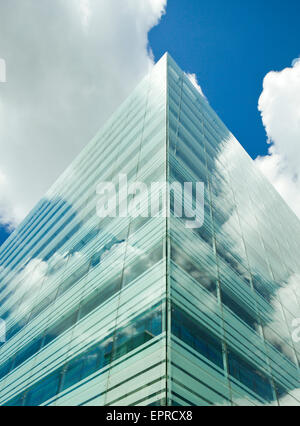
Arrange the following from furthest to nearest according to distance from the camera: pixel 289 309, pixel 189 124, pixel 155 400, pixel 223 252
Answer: pixel 189 124 < pixel 289 309 < pixel 223 252 < pixel 155 400

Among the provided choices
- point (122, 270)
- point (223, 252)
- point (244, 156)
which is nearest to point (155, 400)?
point (122, 270)

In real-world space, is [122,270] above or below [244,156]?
below

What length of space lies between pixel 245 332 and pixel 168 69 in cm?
1825

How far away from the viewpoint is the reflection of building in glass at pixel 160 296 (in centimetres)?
786

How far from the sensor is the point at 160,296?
837 cm

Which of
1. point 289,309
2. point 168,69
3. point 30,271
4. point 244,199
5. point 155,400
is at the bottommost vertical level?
point 155,400

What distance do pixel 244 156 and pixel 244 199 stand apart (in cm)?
1094

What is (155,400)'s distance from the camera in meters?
6.52

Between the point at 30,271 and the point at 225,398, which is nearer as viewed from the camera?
the point at 225,398

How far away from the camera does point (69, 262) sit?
618 inches

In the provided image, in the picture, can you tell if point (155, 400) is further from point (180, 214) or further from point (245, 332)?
point (180, 214)

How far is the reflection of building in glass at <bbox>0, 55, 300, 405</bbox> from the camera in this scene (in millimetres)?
7863

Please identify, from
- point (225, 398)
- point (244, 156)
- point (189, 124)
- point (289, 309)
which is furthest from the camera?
point (244, 156)

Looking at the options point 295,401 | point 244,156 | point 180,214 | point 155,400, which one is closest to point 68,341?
point 155,400
